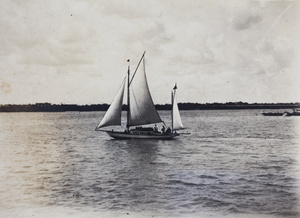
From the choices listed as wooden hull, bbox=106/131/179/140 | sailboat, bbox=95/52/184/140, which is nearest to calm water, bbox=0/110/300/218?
sailboat, bbox=95/52/184/140

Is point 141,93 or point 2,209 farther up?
point 141,93

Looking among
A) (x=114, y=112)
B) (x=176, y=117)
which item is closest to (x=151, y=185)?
(x=114, y=112)

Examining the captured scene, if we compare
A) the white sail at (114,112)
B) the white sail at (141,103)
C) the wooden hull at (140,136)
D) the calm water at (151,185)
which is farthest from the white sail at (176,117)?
the calm water at (151,185)

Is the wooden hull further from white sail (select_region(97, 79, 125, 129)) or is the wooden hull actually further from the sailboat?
white sail (select_region(97, 79, 125, 129))

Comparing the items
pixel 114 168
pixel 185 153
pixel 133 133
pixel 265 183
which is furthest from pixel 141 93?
pixel 265 183

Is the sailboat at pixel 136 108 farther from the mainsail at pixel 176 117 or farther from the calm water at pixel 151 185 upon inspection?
the calm water at pixel 151 185

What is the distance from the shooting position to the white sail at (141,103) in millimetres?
29859

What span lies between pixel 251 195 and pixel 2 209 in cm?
1040

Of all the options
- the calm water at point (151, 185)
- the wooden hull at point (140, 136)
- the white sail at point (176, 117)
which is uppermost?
the white sail at point (176, 117)

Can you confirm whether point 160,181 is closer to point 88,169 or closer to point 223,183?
point 223,183

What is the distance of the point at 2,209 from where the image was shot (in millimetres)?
12453

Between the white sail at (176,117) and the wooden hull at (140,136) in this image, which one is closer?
the wooden hull at (140,136)

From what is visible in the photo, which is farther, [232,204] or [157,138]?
[157,138]

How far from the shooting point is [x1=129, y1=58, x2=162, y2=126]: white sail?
29859mm
